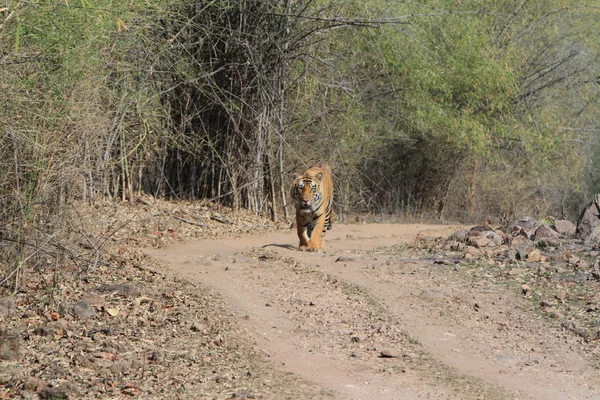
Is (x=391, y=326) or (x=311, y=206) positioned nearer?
(x=391, y=326)

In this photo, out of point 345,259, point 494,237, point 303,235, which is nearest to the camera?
point 345,259

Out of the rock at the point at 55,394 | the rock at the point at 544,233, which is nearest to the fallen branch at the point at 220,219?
the rock at the point at 544,233

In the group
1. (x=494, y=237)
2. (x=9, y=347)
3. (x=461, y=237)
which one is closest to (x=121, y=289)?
(x=9, y=347)

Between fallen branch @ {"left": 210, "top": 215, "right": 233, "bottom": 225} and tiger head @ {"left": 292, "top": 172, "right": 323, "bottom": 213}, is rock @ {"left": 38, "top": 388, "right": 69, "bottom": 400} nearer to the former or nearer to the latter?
tiger head @ {"left": 292, "top": 172, "right": 323, "bottom": 213}

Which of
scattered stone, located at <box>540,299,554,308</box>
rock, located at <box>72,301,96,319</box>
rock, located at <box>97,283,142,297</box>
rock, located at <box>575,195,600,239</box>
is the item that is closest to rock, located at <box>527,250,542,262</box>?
rock, located at <box>575,195,600,239</box>

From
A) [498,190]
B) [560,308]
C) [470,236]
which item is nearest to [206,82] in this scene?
[470,236]

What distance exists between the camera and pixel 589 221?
1217 centimetres

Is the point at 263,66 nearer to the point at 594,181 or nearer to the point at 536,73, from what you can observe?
the point at 536,73

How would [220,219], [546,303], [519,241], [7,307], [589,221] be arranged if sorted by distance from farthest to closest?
[220,219] → [589,221] → [519,241] → [546,303] → [7,307]

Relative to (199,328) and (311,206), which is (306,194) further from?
(199,328)

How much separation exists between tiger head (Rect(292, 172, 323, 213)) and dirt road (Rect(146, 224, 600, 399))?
55cm

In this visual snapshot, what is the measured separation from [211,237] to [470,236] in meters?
3.50

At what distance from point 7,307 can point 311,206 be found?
4.68 m

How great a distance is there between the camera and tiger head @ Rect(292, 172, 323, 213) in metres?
11.0
